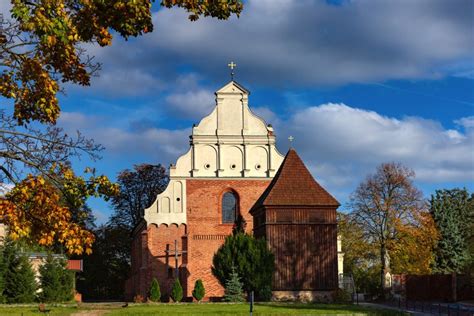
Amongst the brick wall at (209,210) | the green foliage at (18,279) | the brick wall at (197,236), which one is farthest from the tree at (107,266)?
the green foliage at (18,279)

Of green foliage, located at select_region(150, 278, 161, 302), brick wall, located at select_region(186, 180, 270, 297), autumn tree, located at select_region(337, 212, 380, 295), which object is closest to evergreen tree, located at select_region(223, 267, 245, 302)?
green foliage, located at select_region(150, 278, 161, 302)

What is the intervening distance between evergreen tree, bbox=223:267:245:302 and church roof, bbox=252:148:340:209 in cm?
414

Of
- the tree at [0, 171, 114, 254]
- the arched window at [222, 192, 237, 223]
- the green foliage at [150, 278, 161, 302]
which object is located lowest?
the green foliage at [150, 278, 161, 302]

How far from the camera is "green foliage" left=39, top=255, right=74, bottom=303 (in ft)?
134

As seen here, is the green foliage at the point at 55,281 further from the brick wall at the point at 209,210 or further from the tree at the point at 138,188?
the tree at the point at 138,188

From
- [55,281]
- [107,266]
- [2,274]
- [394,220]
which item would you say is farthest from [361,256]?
[107,266]

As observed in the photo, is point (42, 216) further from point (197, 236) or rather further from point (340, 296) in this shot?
point (197, 236)

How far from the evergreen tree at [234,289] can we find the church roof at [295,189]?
13.6 ft

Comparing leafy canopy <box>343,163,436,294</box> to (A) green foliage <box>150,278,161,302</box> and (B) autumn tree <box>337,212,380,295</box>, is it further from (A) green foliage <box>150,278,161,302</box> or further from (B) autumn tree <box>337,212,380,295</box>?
(A) green foliage <box>150,278,161,302</box>

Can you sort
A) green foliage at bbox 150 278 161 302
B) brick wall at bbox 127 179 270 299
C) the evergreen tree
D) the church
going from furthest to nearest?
1. the church
2. brick wall at bbox 127 179 270 299
3. green foliage at bbox 150 278 161 302
4. the evergreen tree

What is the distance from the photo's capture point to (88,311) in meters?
30.7

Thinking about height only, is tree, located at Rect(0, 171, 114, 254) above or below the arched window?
below

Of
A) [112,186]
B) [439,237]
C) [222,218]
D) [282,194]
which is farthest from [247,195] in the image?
[112,186]

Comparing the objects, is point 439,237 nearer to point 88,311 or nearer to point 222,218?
point 222,218
